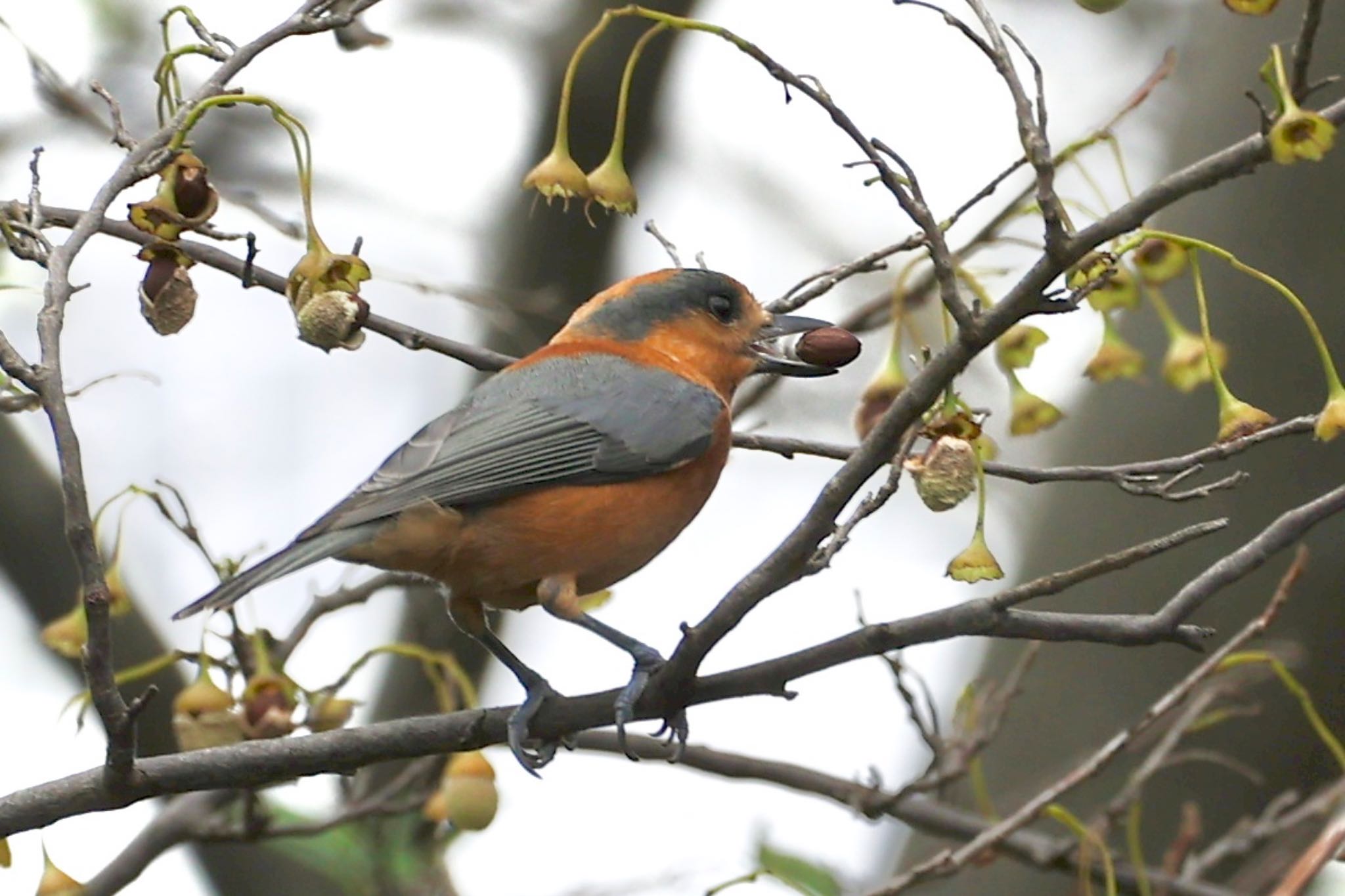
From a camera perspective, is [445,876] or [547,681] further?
[445,876]

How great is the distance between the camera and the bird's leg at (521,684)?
3.39m

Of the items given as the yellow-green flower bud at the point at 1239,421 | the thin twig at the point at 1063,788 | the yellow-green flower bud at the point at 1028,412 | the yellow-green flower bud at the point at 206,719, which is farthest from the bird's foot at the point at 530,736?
the yellow-green flower bud at the point at 1239,421

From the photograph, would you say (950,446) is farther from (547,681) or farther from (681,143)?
(681,143)

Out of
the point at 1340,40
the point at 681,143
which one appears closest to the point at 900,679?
the point at 1340,40

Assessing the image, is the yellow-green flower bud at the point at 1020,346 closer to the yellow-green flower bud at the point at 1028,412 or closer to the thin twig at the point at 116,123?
the yellow-green flower bud at the point at 1028,412

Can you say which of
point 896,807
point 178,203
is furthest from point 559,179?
point 896,807

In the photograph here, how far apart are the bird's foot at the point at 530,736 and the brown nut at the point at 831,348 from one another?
0.96m

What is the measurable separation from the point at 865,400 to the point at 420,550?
1.13 m

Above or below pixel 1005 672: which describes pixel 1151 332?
above

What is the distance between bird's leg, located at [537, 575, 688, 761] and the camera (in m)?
3.21

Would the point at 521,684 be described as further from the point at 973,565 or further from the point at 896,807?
the point at 973,565

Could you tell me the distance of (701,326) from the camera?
477 centimetres

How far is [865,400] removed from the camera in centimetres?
393

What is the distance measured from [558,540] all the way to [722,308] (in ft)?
3.85
